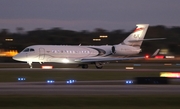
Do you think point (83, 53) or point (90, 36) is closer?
point (83, 53)

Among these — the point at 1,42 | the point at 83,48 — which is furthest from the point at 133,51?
the point at 1,42

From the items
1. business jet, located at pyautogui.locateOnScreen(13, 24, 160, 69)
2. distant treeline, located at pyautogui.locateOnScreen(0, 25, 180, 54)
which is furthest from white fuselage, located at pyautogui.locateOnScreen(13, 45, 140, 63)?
distant treeline, located at pyautogui.locateOnScreen(0, 25, 180, 54)

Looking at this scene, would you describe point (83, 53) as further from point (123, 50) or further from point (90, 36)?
point (90, 36)

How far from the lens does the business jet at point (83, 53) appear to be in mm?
59594

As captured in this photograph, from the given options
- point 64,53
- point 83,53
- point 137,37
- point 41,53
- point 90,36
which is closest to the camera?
point 41,53

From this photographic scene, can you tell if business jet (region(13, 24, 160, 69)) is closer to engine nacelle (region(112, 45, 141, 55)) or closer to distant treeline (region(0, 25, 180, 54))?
engine nacelle (region(112, 45, 141, 55))

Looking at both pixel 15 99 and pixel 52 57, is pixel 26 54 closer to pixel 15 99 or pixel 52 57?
pixel 52 57

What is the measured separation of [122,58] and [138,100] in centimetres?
3904

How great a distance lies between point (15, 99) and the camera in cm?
2239

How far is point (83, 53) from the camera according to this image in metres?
62.4

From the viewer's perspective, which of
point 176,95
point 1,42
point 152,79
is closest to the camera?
point 176,95

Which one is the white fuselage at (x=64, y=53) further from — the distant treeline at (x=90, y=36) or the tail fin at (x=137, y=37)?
the distant treeline at (x=90, y=36)

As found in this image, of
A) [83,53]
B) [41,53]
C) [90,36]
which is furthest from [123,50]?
[90,36]

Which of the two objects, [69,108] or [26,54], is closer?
[69,108]
